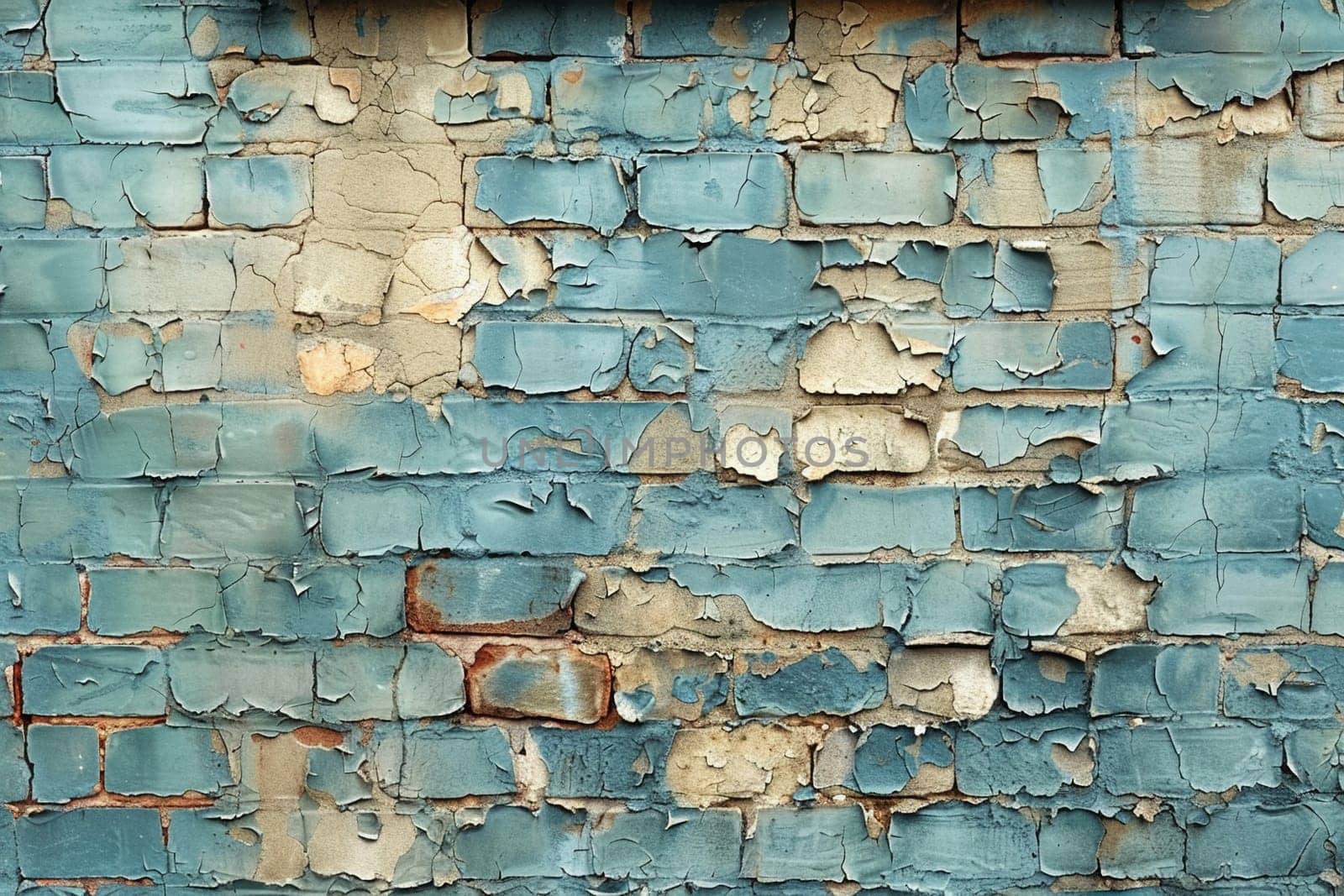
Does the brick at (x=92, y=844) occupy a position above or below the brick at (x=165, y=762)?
below

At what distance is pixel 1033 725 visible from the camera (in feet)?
5.51

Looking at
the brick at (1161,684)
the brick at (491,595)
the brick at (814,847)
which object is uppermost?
the brick at (491,595)

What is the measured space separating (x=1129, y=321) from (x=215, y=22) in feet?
5.05

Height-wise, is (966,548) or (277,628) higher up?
(966,548)

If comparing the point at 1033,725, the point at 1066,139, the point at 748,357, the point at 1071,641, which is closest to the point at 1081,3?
the point at 1066,139

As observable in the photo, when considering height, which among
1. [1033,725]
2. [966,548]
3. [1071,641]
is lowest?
[1033,725]

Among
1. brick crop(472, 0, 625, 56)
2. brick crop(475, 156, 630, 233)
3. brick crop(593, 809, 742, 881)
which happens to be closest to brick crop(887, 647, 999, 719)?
brick crop(593, 809, 742, 881)

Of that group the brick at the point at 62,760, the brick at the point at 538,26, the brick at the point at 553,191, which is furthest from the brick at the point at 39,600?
the brick at the point at 538,26

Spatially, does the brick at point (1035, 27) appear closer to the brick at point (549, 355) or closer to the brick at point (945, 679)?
the brick at point (549, 355)

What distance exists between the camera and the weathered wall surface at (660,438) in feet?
5.33

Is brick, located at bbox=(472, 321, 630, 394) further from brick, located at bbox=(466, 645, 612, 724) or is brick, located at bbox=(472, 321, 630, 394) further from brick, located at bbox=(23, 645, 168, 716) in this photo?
brick, located at bbox=(23, 645, 168, 716)

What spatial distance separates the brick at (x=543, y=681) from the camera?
1.67 m

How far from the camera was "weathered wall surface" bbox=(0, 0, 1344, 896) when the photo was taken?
1626 mm

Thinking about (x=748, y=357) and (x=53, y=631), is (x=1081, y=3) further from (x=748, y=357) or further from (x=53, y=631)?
(x=53, y=631)
